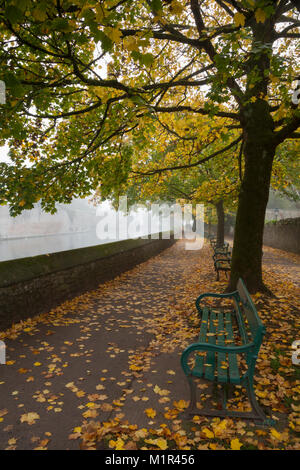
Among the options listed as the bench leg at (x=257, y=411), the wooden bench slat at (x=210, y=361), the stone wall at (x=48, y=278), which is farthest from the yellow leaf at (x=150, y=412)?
the stone wall at (x=48, y=278)

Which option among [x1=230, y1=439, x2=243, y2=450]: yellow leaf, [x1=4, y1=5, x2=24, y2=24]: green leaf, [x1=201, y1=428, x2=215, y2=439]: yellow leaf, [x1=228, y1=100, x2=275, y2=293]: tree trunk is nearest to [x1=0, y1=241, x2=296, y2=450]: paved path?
[x1=201, y1=428, x2=215, y2=439]: yellow leaf

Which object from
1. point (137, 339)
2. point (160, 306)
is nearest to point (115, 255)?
point (160, 306)

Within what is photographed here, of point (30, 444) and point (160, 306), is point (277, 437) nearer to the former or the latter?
point (30, 444)

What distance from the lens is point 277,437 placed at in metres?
2.69

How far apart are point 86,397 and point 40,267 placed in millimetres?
3357

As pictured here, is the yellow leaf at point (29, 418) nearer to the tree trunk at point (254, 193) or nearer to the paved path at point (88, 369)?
the paved path at point (88, 369)

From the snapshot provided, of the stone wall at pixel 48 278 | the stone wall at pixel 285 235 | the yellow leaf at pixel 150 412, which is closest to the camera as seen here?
the yellow leaf at pixel 150 412

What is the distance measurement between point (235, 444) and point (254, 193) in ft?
16.6

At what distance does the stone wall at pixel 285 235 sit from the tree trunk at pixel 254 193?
45.4 ft

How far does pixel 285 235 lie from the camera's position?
21219mm

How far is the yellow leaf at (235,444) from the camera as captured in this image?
2.58 meters

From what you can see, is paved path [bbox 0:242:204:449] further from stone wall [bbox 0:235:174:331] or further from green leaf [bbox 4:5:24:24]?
green leaf [bbox 4:5:24:24]

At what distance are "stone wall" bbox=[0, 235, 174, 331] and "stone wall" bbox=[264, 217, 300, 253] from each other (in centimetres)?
1402

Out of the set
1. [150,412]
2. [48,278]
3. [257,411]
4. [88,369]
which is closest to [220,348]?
[257,411]
